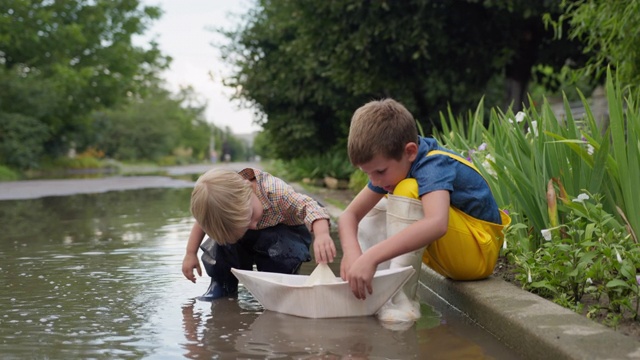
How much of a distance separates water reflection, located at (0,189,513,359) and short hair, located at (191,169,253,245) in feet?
1.21

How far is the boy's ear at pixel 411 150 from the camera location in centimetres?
340

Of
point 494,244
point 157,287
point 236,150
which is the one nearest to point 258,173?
point 157,287

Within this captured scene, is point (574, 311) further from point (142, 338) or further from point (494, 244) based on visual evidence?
point (142, 338)

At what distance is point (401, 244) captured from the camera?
10.6 feet

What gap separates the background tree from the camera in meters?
11.7

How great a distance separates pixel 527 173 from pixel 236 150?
11617 centimetres

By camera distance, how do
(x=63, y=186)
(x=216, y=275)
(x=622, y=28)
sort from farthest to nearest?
(x=63, y=186) → (x=622, y=28) → (x=216, y=275)

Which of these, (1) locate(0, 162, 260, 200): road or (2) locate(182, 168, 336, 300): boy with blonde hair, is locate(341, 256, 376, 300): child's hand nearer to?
(2) locate(182, 168, 336, 300): boy with blonde hair

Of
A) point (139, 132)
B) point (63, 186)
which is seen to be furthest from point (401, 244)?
point (139, 132)

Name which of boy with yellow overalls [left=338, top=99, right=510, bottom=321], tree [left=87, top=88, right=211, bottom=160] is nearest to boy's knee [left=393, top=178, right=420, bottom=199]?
boy with yellow overalls [left=338, top=99, right=510, bottom=321]

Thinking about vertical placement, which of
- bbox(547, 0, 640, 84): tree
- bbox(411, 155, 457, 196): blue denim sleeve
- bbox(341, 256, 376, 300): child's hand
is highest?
bbox(547, 0, 640, 84): tree

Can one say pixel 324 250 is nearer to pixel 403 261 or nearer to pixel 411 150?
pixel 403 261

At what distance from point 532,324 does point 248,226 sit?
151 centimetres

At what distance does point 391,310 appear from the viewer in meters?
3.38
